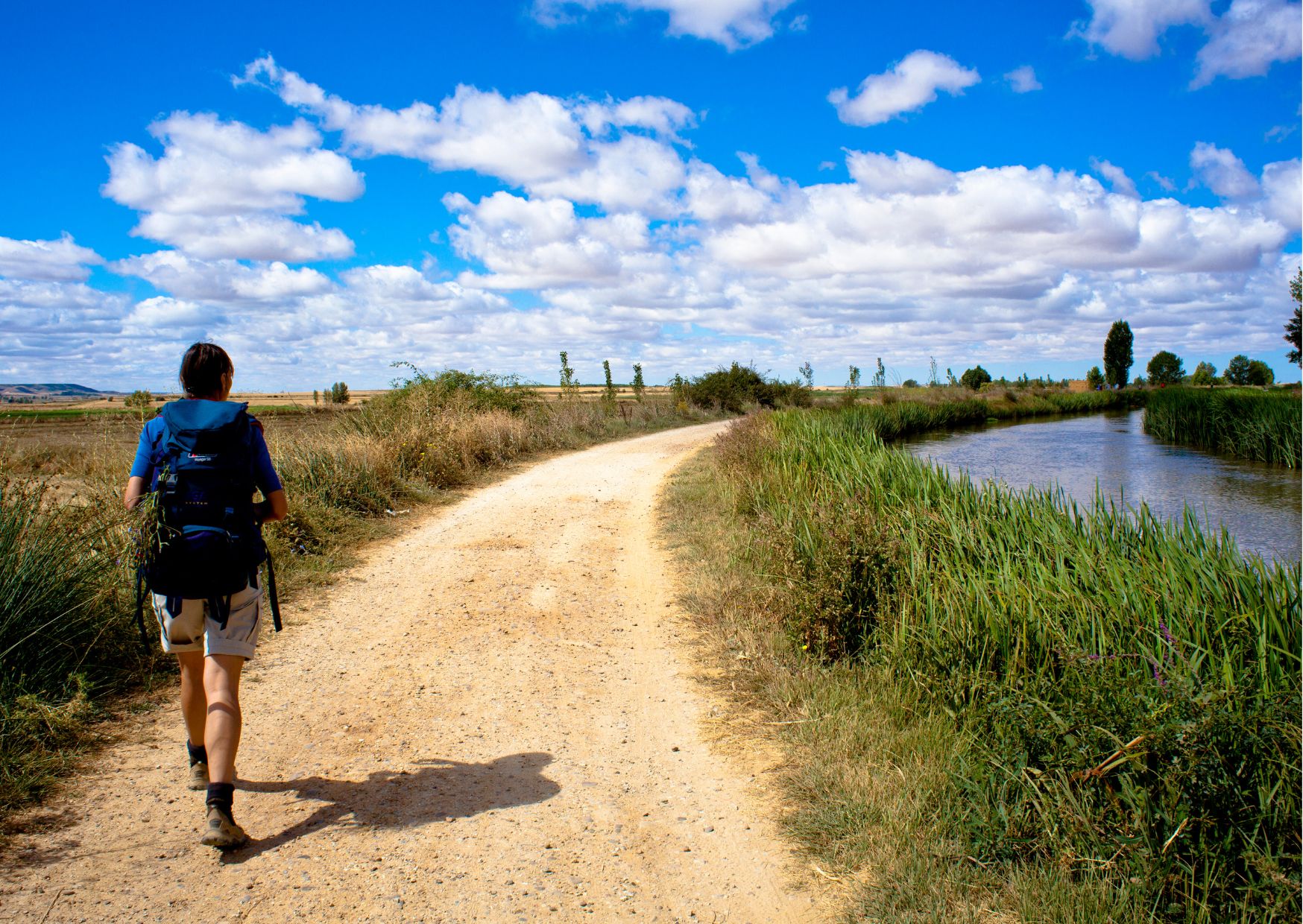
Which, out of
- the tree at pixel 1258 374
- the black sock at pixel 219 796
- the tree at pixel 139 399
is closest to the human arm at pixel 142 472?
the black sock at pixel 219 796

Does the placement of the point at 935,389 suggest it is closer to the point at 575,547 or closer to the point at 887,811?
the point at 575,547

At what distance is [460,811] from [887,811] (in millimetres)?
1915

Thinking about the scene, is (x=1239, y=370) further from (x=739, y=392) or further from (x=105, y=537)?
(x=105, y=537)

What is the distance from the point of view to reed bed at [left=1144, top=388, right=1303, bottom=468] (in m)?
21.5

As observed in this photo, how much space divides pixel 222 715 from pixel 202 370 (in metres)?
1.49

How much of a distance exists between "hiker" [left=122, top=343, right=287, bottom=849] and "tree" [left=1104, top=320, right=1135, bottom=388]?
87.0 meters

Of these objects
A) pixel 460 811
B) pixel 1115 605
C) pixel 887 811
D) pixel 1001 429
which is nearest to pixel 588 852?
pixel 460 811

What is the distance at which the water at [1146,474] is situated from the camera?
1254 centimetres

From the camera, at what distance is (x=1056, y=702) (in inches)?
147

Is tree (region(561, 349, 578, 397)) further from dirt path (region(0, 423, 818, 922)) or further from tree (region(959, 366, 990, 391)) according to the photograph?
tree (region(959, 366, 990, 391))

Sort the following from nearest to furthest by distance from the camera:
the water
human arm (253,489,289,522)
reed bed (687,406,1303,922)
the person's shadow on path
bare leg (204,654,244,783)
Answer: reed bed (687,406,1303,922), bare leg (204,654,244,783), the person's shadow on path, human arm (253,489,289,522), the water

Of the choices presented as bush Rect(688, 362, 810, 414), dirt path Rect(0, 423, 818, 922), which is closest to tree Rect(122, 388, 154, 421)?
dirt path Rect(0, 423, 818, 922)

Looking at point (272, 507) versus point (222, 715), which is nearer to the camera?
point (222, 715)

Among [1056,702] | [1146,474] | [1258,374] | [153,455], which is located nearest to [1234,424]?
[1146,474]
